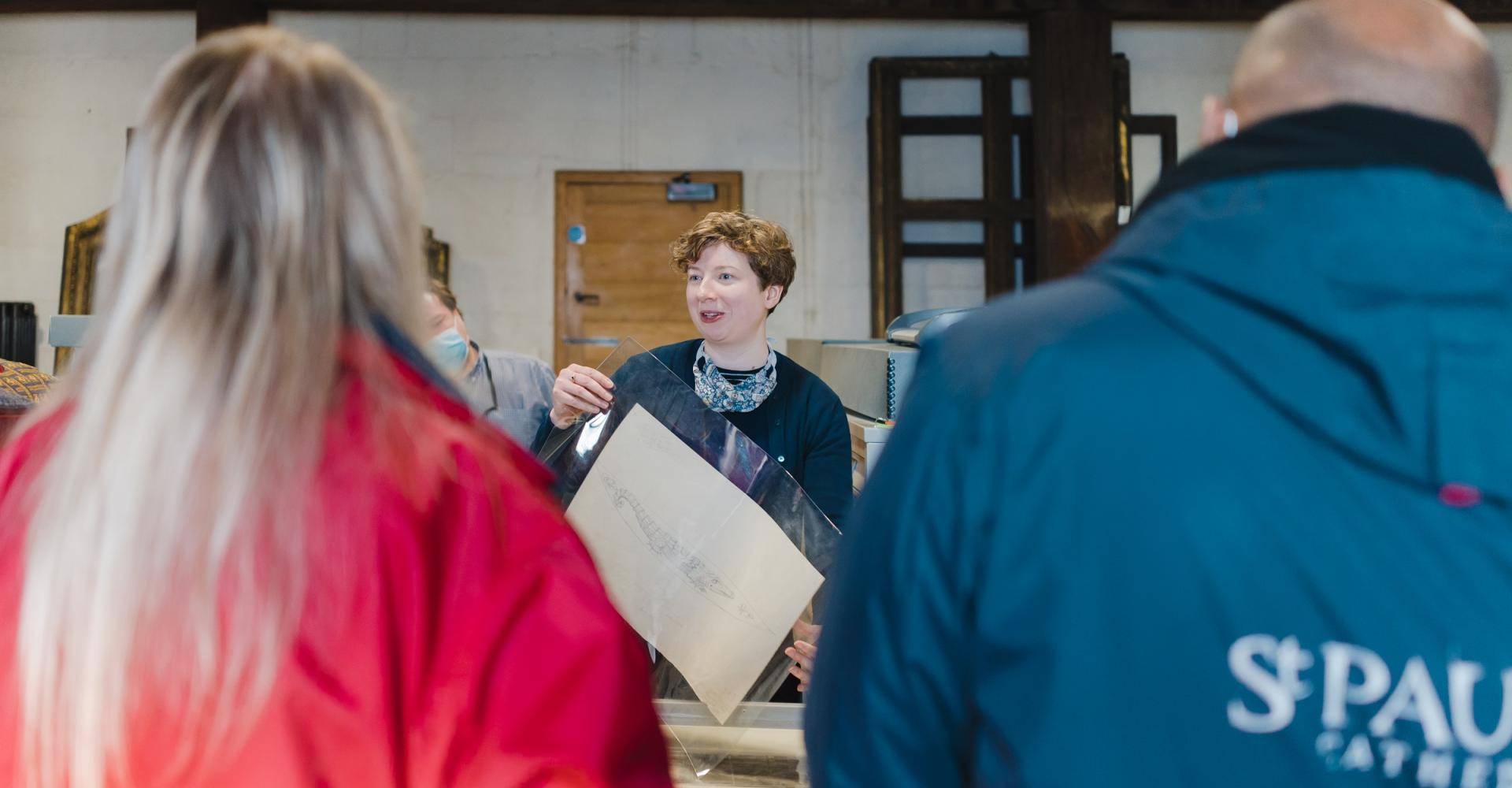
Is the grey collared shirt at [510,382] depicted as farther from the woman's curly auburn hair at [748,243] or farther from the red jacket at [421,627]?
the red jacket at [421,627]

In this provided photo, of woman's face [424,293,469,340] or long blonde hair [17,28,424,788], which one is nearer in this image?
long blonde hair [17,28,424,788]

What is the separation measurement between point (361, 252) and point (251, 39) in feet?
0.55

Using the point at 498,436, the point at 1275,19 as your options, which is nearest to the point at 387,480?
the point at 498,436

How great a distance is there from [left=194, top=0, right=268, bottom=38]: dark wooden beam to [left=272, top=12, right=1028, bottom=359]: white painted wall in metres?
0.27

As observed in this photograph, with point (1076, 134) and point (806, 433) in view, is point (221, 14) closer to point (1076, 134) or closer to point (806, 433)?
point (1076, 134)

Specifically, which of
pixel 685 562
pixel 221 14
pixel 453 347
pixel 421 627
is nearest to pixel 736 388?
pixel 685 562

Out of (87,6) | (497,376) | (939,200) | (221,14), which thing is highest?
(87,6)

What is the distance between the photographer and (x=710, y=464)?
1266 millimetres

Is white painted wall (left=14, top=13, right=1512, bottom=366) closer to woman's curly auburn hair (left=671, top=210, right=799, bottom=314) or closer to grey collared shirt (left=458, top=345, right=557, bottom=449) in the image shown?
grey collared shirt (left=458, top=345, right=557, bottom=449)

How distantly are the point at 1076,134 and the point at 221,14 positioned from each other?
4.78 meters

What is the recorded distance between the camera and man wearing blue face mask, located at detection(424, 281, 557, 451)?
264 centimetres

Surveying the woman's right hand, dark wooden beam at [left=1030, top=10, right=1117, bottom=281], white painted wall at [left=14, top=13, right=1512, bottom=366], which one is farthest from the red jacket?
white painted wall at [left=14, top=13, right=1512, bottom=366]

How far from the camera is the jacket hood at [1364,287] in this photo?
1.74ft

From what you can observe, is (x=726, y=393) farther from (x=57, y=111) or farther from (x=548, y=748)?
(x=57, y=111)
